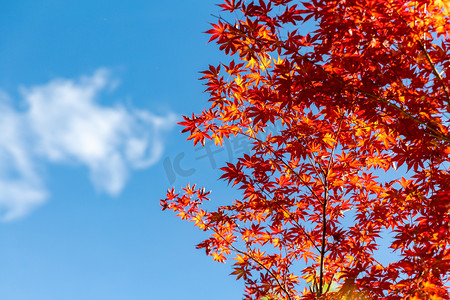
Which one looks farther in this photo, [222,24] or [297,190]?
[297,190]

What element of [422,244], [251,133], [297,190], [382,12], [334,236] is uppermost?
[251,133]

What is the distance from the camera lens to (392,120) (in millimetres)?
3068

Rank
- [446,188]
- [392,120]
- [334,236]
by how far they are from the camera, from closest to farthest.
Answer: [446,188] → [392,120] → [334,236]

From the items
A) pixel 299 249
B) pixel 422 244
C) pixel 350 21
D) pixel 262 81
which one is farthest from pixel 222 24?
pixel 299 249

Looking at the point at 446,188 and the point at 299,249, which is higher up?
the point at 299,249

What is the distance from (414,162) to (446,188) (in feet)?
0.99

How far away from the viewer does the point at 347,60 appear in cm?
270

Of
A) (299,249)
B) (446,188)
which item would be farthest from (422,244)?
(299,249)

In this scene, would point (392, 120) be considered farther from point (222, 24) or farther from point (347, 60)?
point (222, 24)

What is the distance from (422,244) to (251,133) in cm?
194

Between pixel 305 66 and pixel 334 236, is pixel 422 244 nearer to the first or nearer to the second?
pixel 334 236

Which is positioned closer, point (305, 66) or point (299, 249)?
point (305, 66)

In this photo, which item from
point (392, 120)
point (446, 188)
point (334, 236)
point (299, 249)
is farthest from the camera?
point (299, 249)

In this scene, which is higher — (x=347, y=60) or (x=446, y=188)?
(x=347, y=60)
